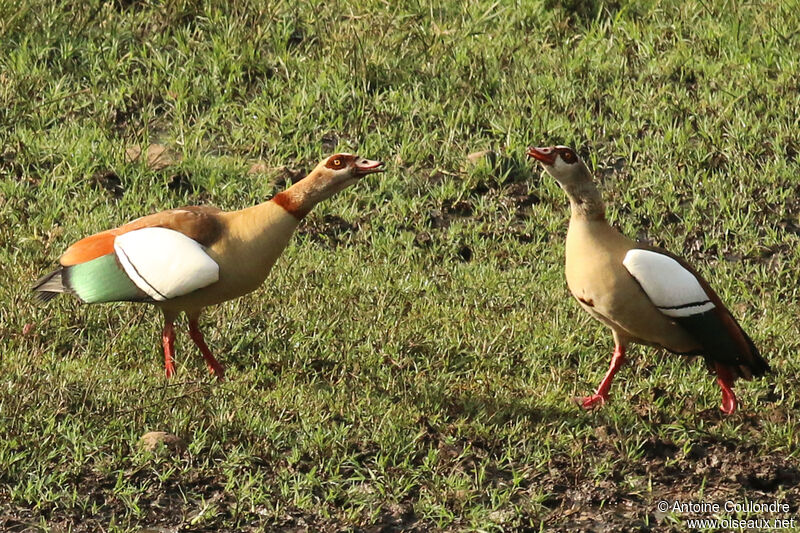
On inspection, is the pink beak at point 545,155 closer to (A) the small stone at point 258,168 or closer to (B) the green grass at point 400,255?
(B) the green grass at point 400,255

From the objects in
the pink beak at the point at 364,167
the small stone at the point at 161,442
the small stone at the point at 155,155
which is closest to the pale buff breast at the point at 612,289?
the pink beak at the point at 364,167

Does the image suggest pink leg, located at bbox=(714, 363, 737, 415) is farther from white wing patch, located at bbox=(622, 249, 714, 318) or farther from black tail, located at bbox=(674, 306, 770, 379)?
white wing patch, located at bbox=(622, 249, 714, 318)

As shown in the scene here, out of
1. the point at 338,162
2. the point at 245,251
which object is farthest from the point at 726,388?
the point at 245,251

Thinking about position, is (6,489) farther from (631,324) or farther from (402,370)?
(631,324)

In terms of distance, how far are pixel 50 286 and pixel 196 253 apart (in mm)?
794

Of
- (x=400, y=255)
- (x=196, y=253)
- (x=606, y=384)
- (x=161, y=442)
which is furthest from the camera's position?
(x=400, y=255)

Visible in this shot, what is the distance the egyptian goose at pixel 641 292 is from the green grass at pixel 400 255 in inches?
13.2

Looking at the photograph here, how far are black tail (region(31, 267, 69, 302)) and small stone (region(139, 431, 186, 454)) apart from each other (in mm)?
953

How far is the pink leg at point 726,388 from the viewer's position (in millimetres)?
5762

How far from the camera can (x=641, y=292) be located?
5539mm

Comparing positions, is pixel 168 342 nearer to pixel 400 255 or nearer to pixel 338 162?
pixel 338 162

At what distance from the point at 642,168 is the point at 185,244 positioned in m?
3.69

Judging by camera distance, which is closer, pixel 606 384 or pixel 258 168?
pixel 606 384

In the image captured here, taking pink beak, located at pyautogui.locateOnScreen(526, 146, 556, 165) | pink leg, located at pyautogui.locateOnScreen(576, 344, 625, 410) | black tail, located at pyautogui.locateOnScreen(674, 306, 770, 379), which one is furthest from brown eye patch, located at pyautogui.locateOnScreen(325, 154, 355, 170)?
black tail, located at pyautogui.locateOnScreen(674, 306, 770, 379)
